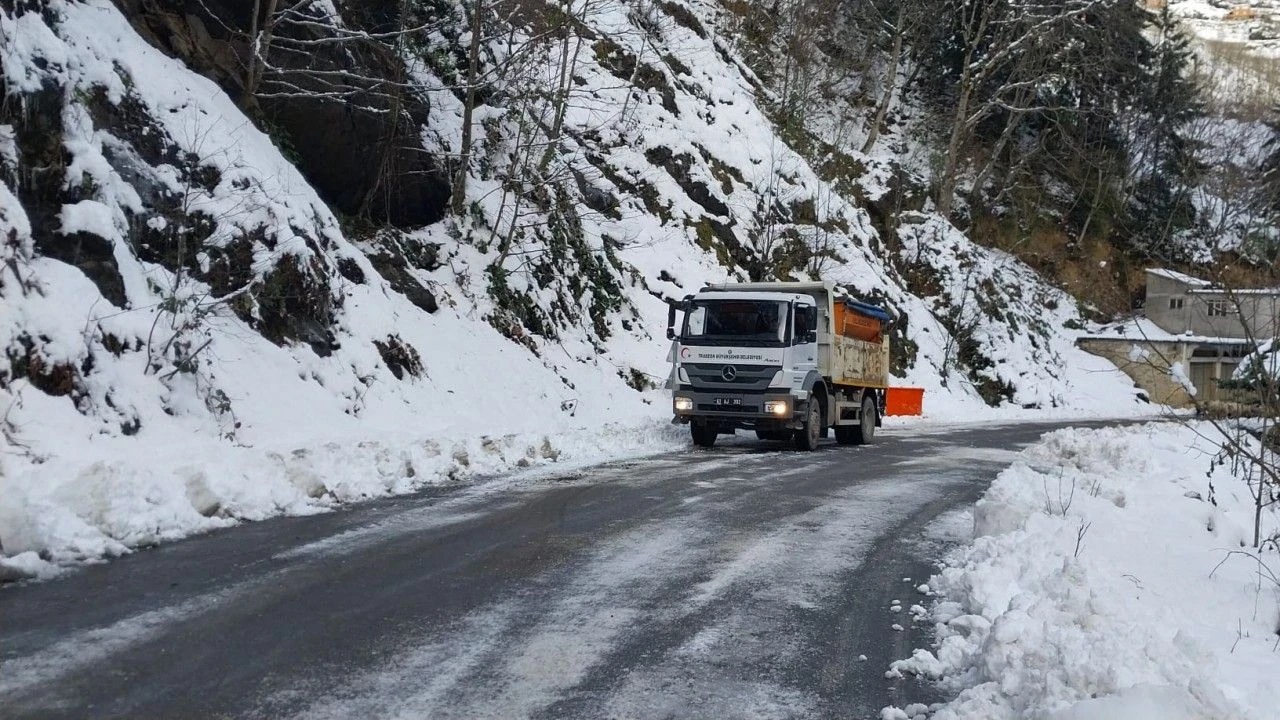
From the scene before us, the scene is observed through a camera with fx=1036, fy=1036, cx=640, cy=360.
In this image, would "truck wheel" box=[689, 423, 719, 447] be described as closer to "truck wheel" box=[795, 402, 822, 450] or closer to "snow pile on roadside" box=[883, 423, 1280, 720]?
"truck wheel" box=[795, 402, 822, 450]

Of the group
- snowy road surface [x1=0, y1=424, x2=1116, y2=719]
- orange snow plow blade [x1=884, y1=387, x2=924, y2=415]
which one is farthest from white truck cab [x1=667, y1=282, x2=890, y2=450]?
orange snow plow blade [x1=884, y1=387, x2=924, y2=415]

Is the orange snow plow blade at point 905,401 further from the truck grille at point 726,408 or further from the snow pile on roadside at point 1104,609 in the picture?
the snow pile on roadside at point 1104,609

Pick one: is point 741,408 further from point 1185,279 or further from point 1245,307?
point 1245,307

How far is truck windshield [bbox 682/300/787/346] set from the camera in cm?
1781

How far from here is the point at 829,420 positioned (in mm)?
19109

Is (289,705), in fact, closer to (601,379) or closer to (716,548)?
(716,548)

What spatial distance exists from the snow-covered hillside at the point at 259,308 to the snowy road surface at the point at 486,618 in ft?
3.22

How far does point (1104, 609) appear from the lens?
5.55 m

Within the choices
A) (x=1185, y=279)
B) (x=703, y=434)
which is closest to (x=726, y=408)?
(x=703, y=434)

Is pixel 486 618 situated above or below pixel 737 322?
below

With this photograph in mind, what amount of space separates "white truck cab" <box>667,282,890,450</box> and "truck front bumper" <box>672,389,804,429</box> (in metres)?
0.02

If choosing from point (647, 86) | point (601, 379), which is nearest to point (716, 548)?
point (601, 379)

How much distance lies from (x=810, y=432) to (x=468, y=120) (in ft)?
33.4

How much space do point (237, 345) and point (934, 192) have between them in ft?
145
